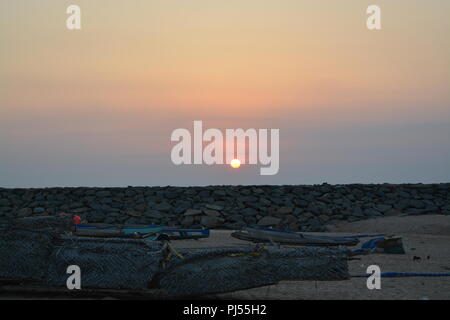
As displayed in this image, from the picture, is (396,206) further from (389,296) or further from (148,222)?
(389,296)

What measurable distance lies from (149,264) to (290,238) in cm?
754

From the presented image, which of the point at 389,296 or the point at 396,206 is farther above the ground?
the point at 396,206

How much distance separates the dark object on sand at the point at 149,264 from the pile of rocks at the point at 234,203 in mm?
13411

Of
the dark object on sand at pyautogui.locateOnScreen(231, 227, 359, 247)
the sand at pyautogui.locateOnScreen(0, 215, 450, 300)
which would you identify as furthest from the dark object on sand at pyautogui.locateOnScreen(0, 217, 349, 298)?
the dark object on sand at pyautogui.locateOnScreen(231, 227, 359, 247)

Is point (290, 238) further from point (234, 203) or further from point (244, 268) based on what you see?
point (234, 203)

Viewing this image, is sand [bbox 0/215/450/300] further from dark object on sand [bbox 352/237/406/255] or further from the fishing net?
the fishing net

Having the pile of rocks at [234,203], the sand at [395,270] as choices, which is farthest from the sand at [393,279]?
the pile of rocks at [234,203]

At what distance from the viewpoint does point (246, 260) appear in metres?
8.78

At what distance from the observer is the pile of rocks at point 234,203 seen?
23531 mm

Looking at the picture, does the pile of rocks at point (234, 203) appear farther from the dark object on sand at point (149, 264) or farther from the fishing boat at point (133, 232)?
the dark object on sand at point (149, 264)

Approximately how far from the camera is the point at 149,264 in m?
8.63
